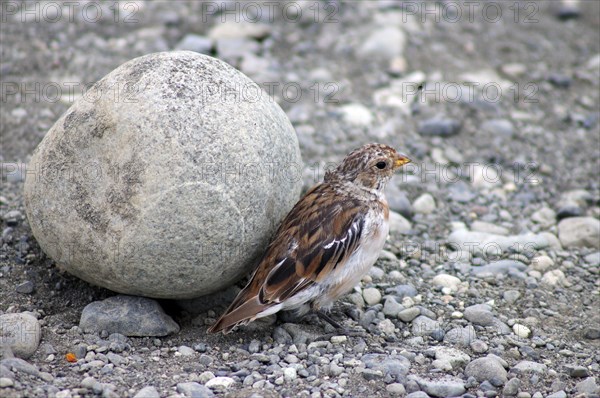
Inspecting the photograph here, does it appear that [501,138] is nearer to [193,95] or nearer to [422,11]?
[422,11]

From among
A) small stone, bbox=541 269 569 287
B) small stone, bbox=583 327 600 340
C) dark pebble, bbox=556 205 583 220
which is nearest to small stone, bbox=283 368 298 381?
small stone, bbox=583 327 600 340

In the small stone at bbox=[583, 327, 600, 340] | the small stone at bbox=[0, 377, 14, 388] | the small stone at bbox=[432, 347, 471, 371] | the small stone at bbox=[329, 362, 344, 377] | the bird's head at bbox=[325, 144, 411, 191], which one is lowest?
the small stone at bbox=[583, 327, 600, 340]

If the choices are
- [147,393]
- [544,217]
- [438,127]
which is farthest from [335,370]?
[438,127]

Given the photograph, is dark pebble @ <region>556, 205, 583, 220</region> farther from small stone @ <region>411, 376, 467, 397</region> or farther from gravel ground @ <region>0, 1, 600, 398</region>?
small stone @ <region>411, 376, 467, 397</region>

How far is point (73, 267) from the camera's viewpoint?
5.96 metres

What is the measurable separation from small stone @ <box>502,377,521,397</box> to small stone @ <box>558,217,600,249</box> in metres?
2.63

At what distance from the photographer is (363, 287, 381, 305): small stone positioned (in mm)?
6855

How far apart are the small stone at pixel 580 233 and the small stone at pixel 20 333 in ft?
16.2

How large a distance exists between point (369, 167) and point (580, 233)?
2609 mm

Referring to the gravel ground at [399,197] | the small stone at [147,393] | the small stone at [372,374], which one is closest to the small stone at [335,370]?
the gravel ground at [399,197]

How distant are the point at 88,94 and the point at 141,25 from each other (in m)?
5.12

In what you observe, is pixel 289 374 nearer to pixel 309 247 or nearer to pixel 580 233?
pixel 309 247

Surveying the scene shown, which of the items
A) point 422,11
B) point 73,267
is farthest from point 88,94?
point 422,11

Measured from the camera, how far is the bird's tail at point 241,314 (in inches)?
235
